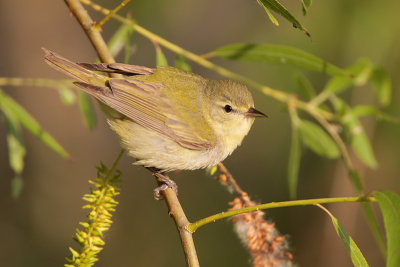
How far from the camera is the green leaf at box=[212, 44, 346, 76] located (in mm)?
2611

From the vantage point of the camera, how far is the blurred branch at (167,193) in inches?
71.6

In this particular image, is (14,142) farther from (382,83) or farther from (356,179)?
(382,83)

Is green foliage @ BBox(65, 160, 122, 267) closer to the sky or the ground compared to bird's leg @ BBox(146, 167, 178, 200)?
closer to the ground

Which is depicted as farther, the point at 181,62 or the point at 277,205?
the point at 181,62

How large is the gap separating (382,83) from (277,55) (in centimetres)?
78

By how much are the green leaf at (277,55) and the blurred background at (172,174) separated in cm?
151

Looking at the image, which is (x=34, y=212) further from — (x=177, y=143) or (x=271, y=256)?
(x=271, y=256)

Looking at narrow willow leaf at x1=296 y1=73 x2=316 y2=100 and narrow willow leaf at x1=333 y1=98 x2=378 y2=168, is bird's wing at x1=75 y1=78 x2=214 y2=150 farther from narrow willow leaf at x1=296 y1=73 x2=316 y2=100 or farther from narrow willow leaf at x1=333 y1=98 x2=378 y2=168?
narrow willow leaf at x1=333 y1=98 x2=378 y2=168

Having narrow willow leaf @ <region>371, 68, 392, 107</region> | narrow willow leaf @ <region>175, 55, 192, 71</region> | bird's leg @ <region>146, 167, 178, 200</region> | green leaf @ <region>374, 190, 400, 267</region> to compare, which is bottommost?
green leaf @ <region>374, 190, 400, 267</region>

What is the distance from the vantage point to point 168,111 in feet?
9.40

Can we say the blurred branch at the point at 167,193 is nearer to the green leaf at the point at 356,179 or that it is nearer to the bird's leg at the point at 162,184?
the bird's leg at the point at 162,184

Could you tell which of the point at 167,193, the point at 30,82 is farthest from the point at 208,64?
the point at 30,82

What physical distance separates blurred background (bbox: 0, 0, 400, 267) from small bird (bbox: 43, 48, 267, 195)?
1221 millimetres

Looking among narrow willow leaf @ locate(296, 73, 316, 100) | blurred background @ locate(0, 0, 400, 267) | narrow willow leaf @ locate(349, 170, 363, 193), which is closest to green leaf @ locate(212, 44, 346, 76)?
narrow willow leaf @ locate(296, 73, 316, 100)
